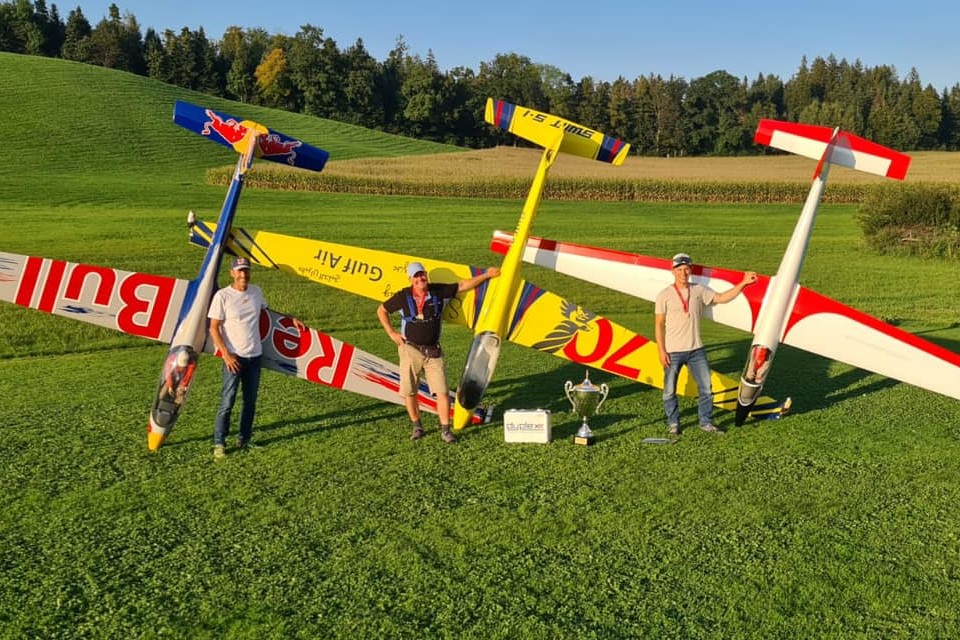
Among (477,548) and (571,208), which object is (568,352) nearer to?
(477,548)

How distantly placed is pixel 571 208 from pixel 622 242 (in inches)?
488

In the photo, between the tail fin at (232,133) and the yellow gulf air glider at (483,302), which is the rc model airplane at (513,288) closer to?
the yellow gulf air glider at (483,302)

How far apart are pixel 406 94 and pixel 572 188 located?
200 ft

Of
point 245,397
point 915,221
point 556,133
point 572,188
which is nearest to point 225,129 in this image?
point 245,397

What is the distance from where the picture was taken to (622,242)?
93.8 feet

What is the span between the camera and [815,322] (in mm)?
7980

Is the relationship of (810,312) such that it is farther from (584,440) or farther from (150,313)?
(150,313)

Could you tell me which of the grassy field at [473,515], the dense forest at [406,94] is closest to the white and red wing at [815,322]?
the grassy field at [473,515]

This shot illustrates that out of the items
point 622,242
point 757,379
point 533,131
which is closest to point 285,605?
point 757,379

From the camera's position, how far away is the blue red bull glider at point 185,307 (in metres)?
7.48

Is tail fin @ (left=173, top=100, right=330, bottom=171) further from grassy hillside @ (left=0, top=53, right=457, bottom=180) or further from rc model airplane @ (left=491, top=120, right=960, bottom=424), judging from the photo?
grassy hillside @ (left=0, top=53, right=457, bottom=180)

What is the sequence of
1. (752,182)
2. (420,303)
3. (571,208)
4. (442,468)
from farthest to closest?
1. (752,182)
2. (571,208)
3. (420,303)
4. (442,468)

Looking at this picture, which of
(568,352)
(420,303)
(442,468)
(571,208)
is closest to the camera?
(442,468)

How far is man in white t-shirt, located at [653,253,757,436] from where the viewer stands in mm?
8172
